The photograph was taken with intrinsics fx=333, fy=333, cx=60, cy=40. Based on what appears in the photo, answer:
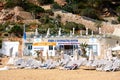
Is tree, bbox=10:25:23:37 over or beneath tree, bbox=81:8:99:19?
beneath

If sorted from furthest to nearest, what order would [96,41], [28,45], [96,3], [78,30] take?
[96,3] → [78,30] → [28,45] → [96,41]

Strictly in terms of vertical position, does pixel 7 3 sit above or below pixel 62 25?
above

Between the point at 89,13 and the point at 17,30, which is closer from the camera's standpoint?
the point at 17,30

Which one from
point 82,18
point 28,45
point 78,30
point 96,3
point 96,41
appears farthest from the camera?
point 96,3

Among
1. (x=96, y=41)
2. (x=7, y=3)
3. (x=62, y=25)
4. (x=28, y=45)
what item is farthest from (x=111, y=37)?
(x=7, y=3)

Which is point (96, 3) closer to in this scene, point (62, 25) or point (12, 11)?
point (62, 25)

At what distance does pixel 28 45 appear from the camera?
44719 millimetres

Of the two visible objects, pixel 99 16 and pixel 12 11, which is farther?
pixel 99 16

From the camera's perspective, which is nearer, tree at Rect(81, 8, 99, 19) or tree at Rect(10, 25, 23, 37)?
tree at Rect(10, 25, 23, 37)

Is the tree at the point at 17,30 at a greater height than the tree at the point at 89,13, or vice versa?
the tree at the point at 89,13

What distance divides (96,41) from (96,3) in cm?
2477

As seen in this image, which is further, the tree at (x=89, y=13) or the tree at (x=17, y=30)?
the tree at (x=89, y=13)

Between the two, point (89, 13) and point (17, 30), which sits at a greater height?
point (89, 13)

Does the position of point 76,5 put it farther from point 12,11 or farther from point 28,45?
point 28,45
